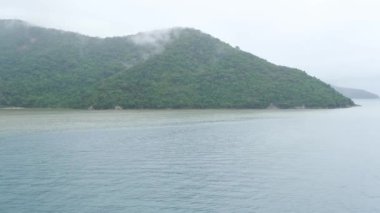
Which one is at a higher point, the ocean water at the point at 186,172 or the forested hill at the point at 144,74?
the forested hill at the point at 144,74

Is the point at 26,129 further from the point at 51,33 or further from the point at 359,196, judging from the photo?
the point at 51,33

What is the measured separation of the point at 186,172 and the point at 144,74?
91341 mm

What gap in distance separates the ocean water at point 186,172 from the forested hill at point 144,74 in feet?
187

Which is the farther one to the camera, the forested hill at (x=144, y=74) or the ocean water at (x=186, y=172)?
the forested hill at (x=144, y=74)

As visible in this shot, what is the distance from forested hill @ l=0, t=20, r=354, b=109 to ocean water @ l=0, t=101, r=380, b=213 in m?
56.9

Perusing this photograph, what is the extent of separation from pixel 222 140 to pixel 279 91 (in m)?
69.5

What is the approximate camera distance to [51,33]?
148 meters

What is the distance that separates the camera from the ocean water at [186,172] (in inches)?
902

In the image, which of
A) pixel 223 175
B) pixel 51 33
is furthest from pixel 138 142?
pixel 51 33

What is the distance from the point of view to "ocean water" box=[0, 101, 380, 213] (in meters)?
22.9

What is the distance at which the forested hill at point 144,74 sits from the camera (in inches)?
4309

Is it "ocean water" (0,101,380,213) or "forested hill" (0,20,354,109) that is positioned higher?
"forested hill" (0,20,354,109)

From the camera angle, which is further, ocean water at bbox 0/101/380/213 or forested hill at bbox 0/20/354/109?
forested hill at bbox 0/20/354/109

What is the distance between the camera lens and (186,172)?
99.6 ft
